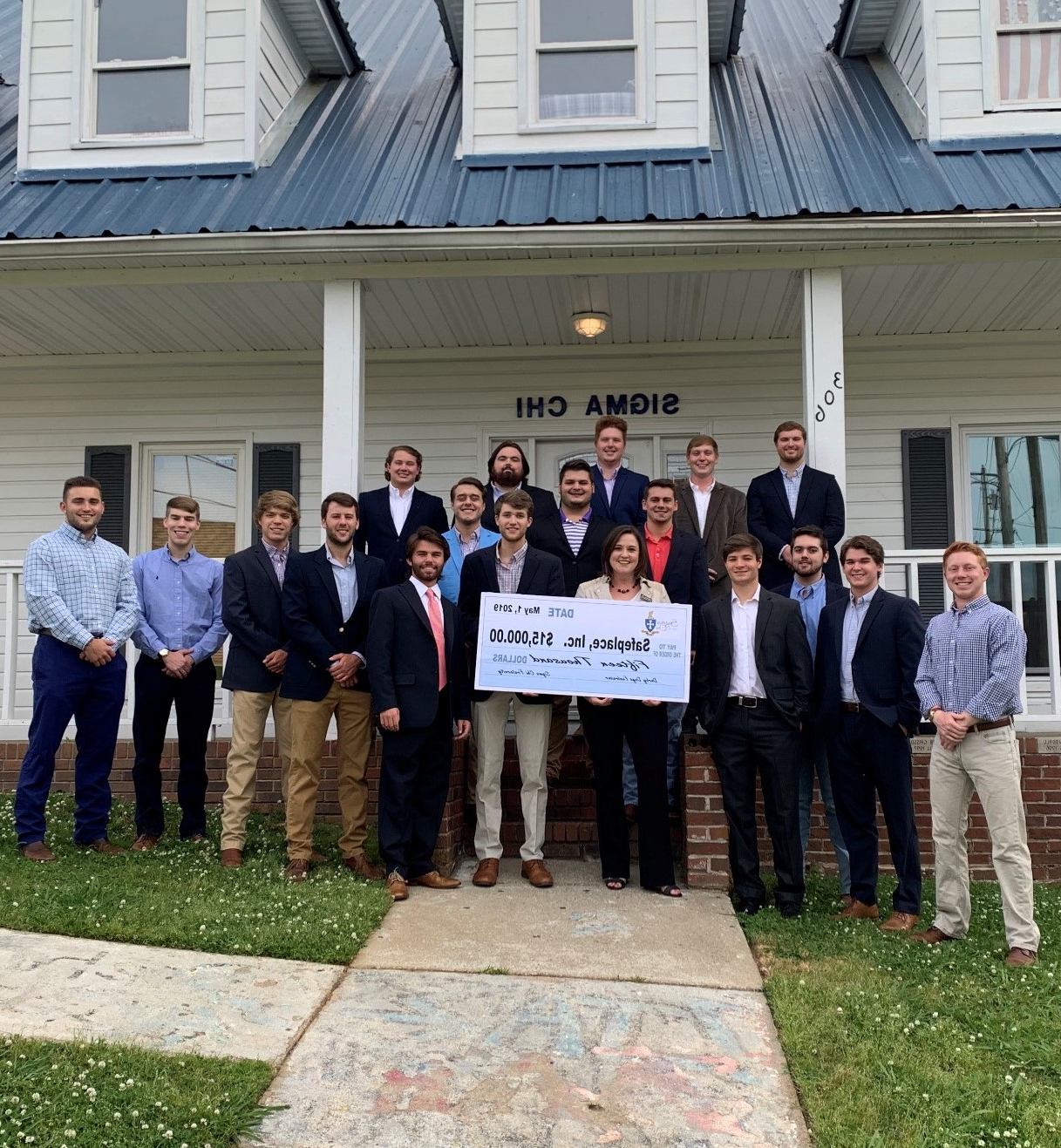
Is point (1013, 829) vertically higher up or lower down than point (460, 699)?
lower down

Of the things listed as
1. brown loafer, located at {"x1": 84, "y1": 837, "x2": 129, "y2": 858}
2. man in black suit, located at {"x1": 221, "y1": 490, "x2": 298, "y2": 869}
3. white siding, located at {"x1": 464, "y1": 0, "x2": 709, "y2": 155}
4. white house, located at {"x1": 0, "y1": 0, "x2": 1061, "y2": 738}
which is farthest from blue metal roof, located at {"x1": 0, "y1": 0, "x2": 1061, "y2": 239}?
brown loafer, located at {"x1": 84, "y1": 837, "x2": 129, "y2": 858}

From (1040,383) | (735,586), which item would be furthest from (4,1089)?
(1040,383)

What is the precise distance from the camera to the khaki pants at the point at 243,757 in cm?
562

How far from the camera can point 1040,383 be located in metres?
Result: 8.49

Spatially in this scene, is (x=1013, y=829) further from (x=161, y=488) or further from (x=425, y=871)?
(x=161, y=488)

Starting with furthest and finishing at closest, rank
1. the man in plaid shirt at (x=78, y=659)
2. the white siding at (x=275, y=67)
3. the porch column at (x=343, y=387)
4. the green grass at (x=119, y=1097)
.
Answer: the white siding at (x=275, y=67)
the porch column at (x=343, y=387)
the man in plaid shirt at (x=78, y=659)
the green grass at (x=119, y=1097)

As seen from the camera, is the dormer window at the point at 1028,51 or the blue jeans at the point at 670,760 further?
the dormer window at the point at 1028,51

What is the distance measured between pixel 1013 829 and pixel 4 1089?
13.2ft

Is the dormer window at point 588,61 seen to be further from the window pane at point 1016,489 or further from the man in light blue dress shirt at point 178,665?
the man in light blue dress shirt at point 178,665

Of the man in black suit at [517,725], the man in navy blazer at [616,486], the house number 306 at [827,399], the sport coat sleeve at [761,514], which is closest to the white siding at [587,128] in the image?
the house number 306 at [827,399]

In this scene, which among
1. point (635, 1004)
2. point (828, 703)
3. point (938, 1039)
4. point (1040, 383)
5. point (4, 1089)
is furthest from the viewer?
point (1040, 383)

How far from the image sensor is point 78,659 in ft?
18.5

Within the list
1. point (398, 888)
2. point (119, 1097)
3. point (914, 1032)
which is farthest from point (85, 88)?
point (914, 1032)

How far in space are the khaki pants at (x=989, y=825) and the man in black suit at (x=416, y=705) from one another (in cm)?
239
